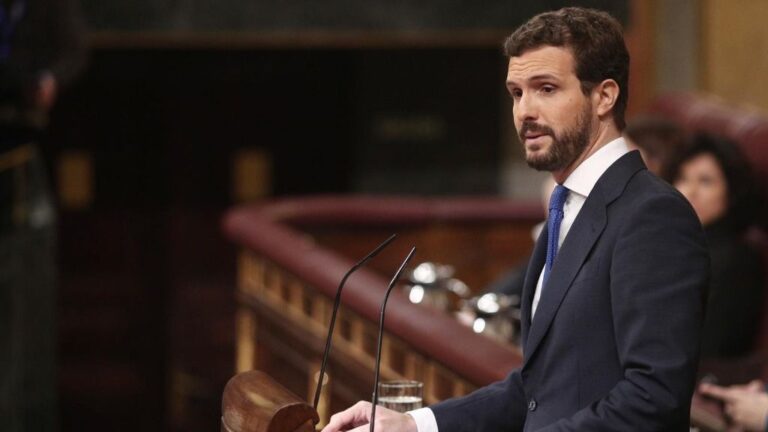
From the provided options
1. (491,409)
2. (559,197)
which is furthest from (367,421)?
(559,197)

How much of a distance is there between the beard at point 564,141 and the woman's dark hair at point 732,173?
2590 millimetres

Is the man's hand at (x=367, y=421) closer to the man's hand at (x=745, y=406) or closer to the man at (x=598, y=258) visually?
the man at (x=598, y=258)

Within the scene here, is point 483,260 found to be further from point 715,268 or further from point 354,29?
point 715,268

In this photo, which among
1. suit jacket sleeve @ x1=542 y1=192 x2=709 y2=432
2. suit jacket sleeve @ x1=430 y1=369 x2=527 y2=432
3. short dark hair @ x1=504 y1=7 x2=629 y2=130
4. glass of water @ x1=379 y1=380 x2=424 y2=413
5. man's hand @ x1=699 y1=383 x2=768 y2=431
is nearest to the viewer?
suit jacket sleeve @ x1=542 y1=192 x2=709 y2=432

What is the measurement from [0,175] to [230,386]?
3.22m

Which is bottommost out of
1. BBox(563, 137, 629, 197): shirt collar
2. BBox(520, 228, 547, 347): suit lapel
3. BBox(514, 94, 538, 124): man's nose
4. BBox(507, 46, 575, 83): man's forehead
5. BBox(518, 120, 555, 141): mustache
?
BBox(520, 228, 547, 347): suit lapel

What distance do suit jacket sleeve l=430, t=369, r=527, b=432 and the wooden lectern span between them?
0.28 metres

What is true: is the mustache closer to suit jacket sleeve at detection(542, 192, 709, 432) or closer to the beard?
the beard

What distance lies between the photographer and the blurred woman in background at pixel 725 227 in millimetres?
4281

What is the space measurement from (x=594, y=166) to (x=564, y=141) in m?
0.07

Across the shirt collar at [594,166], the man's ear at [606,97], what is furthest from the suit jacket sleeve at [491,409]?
the man's ear at [606,97]

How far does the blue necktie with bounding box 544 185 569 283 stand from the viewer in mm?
1885

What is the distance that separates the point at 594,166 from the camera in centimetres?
184

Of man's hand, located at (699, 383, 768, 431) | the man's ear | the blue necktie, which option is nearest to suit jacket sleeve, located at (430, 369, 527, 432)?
the blue necktie
